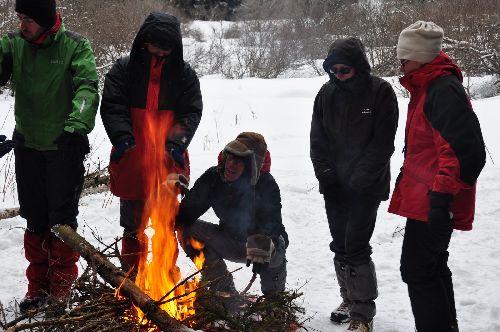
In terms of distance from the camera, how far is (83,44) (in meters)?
3.88

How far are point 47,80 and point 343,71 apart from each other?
74.9 inches

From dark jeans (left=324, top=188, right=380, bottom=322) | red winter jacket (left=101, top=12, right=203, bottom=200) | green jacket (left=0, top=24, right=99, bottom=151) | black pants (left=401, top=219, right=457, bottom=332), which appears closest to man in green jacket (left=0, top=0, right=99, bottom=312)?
green jacket (left=0, top=24, right=99, bottom=151)

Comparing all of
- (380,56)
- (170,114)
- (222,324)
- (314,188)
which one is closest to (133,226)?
(170,114)

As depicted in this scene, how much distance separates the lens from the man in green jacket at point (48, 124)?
3.73m

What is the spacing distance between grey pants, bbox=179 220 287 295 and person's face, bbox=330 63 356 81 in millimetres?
1162

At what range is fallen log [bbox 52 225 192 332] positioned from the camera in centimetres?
284

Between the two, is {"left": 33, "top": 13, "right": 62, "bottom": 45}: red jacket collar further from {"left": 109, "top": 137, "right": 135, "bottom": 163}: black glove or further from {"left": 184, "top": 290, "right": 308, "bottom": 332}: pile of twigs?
{"left": 184, "top": 290, "right": 308, "bottom": 332}: pile of twigs

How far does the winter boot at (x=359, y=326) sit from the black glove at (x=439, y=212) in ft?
3.27

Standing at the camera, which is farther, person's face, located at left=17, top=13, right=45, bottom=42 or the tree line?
the tree line

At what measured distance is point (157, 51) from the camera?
380 centimetres

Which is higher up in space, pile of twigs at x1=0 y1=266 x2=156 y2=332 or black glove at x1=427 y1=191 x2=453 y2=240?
black glove at x1=427 y1=191 x2=453 y2=240

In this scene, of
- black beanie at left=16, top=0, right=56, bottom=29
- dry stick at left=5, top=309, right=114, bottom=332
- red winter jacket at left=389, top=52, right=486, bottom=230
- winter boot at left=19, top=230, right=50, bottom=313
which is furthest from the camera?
winter boot at left=19, top=230, right=50, bottom=313

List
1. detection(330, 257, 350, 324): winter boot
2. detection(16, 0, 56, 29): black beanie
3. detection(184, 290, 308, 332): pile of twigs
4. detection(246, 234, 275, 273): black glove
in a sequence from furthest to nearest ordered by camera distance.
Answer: detection(330, 257, 350, 324): winter boot
detection(246, 234, 275, 273): black glove
detection(16, 0, 56, 29): black beanie
detection(184, 290, 308, 332): pile of twigs

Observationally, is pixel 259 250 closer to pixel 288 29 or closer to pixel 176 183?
pixel 176 183
